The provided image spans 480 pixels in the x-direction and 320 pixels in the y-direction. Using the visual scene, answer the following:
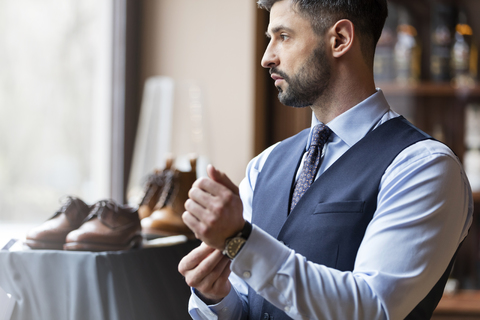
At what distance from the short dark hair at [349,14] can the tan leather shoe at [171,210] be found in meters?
0.67

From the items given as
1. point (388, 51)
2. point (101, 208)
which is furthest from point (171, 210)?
point (388, 51)

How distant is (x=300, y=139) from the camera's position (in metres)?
1.14

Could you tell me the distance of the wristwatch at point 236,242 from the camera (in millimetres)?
730

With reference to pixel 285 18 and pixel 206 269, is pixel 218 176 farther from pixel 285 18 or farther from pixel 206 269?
pixel 285 18

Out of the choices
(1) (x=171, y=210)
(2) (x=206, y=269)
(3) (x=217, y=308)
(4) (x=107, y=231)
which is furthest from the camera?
(1) (x=171, y=210)

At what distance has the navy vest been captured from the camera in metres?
0.88

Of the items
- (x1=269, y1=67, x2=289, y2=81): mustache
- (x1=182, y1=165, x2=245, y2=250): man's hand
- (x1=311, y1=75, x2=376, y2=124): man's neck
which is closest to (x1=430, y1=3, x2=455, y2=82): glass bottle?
(x1=311, y1=75, x2=376, y2=124): man's neck

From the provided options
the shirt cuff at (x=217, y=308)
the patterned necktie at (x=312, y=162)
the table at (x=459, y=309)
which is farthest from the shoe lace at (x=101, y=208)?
the table at (x=459, y=309)

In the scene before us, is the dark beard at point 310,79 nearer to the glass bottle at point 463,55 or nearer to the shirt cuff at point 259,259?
the shirt cuff at point 259,259

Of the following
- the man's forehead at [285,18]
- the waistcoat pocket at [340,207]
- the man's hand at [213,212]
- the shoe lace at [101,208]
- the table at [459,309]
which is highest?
the man's forehead at [285,18]

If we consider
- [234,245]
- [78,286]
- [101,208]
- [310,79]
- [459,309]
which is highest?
[310,79]

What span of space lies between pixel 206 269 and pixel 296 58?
451 mm

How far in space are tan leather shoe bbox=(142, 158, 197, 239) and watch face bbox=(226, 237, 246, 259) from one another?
2.27 ft

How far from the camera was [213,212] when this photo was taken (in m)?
0.70
